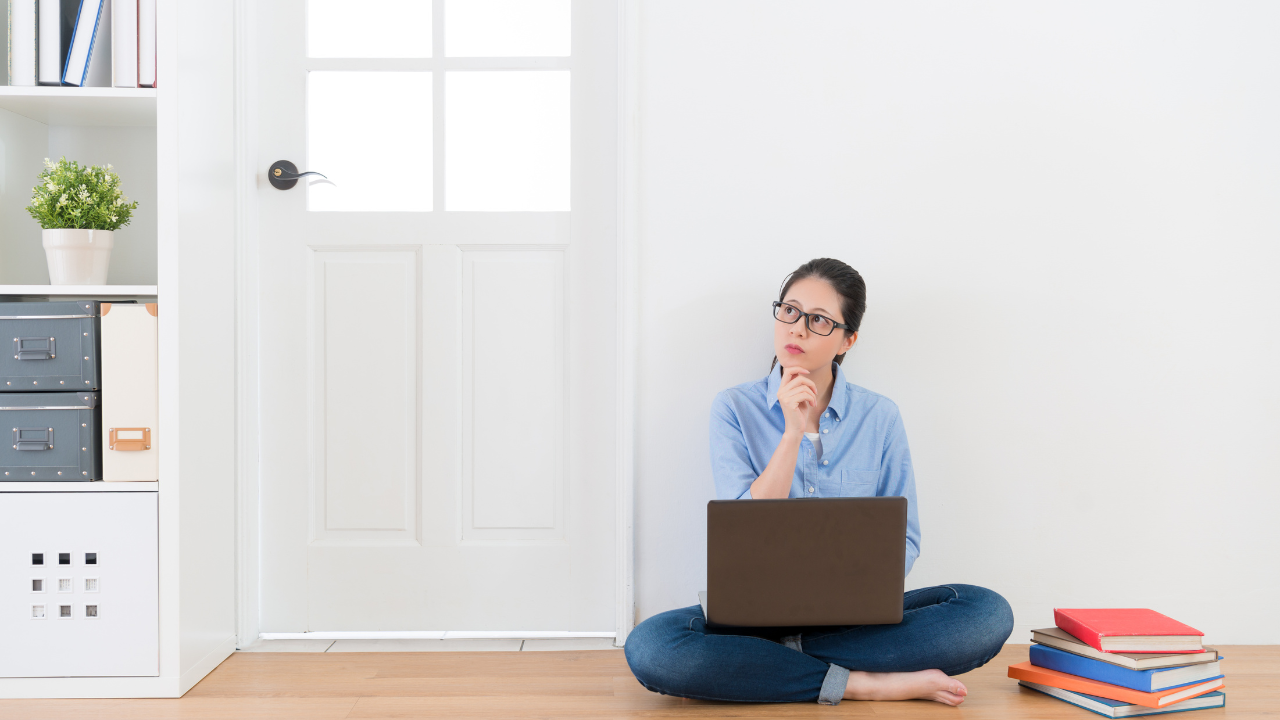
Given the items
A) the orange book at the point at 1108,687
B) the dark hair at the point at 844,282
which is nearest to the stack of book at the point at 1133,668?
the orange book at the point at 1108,687

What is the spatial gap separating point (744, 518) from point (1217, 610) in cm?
130

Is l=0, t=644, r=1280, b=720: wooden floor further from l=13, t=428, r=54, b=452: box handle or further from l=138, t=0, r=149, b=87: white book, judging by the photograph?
l=138, t=0, r=149, b=87: white book

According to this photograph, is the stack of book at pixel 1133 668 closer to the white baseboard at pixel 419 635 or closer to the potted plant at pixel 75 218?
the white baseboard at pixel 419 635

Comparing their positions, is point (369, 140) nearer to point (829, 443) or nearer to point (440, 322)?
point (440, 322)

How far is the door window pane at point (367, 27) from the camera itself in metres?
1.86

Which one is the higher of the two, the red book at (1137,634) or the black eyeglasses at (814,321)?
the black eyeglasses at (814,321)

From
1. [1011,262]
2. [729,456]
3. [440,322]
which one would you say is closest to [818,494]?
[729,456]

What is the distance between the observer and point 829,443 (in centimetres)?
166

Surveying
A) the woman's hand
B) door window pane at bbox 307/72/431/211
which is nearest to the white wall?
the woman's hand

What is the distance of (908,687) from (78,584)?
1.55 metres

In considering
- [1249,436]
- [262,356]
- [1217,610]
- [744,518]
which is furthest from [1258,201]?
[262,356]

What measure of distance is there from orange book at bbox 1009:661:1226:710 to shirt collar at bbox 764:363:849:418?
0.61 metres

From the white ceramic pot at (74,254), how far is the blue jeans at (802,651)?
125 centimetres

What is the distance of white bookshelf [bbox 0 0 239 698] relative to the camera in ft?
4.99
